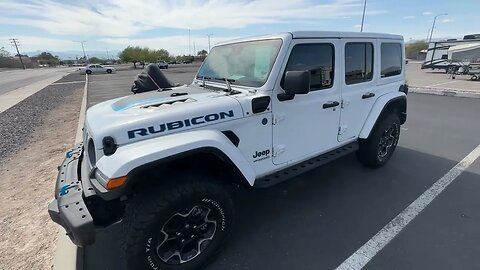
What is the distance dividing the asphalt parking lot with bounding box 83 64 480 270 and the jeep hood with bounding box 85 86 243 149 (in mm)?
1030

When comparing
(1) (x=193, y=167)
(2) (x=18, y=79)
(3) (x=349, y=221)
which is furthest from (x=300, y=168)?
(2) (x=18, y=79)

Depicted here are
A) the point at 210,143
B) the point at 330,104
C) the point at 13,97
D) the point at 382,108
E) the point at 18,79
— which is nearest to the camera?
the point at 210,143

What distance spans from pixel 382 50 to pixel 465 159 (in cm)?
242

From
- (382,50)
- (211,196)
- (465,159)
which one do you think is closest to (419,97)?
(465,159)

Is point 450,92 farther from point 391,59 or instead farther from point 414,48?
point 414,48

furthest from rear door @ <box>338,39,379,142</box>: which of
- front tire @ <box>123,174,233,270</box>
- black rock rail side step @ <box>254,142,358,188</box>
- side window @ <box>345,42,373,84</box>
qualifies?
front tire @ <box>123,174,233,270</box>

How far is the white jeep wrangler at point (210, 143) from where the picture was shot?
201 centimetres

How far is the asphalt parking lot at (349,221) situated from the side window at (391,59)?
1.46 metres

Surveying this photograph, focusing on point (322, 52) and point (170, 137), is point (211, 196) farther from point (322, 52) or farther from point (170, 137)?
point (322, 52)

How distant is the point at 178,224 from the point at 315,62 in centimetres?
219

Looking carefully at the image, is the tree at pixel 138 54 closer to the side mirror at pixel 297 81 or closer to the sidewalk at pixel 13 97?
the sidewalk at pixel 13 97

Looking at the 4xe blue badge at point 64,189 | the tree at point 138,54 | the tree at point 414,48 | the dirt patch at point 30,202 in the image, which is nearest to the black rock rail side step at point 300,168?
the 4xe blue badge at point 64,189

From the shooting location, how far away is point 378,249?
2551 millimetres

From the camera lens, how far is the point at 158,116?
2.13 meters
